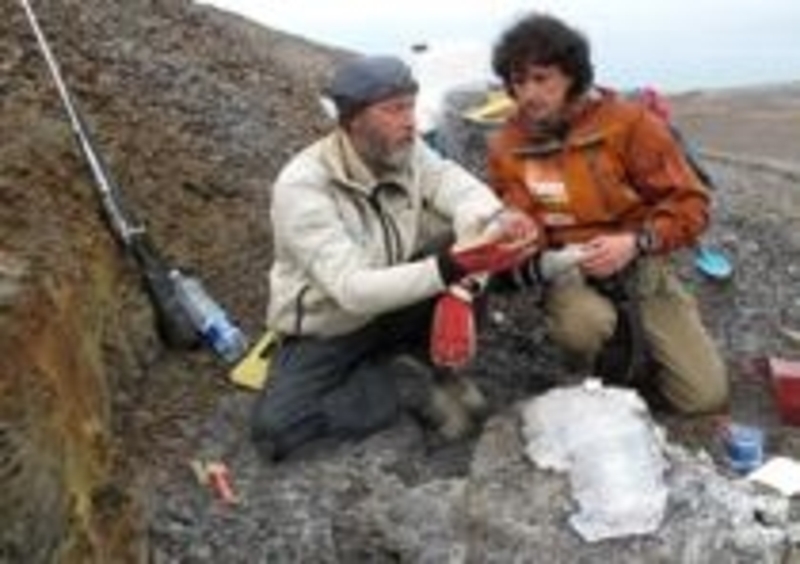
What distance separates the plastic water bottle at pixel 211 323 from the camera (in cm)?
717

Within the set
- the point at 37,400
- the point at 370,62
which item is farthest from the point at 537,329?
the point at 37,400

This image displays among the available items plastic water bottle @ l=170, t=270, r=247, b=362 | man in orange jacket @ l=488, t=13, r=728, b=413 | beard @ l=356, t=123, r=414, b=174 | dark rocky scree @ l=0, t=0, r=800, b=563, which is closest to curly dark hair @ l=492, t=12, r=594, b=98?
man in orange jacket @ l=488, t=13, r=728, b=413

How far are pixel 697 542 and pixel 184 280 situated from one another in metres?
A: 2.61

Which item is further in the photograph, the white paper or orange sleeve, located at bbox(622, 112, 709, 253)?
orange sleeve, located at bbox(622, 112, 709, 253)

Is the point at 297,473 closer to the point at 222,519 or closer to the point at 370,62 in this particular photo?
Answer: the point at 222,519

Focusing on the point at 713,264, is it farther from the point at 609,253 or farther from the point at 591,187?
the point at 609,253

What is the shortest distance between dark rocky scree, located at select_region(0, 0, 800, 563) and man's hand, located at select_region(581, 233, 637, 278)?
663mm

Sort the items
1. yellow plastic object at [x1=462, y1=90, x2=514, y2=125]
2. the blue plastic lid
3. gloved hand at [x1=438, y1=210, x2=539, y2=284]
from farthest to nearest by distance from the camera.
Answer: yellow plastic object at [x1=462, y1=90, x2=514, y2=125] → the blue plastic lid → gloved hand at [x1=438, y1=210, x2=539, y2=284]

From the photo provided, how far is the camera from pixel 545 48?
263 inches

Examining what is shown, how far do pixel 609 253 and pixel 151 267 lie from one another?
6.29 ft

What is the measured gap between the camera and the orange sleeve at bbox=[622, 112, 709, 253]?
22.3 ft

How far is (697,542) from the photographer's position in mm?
5754

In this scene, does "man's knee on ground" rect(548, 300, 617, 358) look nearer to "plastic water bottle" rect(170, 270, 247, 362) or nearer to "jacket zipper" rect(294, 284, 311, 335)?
"jacket zipper" rect(294, 284, 311, 335)

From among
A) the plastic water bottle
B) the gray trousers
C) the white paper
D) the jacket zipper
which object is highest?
the jacket zipper
